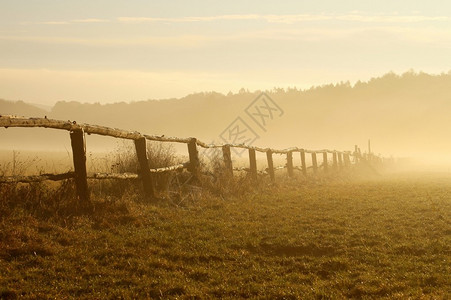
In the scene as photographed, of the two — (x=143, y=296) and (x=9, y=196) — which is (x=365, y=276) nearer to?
(x=143, y=296)

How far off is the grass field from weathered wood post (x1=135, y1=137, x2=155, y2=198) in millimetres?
585

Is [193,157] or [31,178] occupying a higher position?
[193,157]

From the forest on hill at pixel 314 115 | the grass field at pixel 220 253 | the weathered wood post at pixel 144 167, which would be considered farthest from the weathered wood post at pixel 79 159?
the forest on hill at pixel 314 115

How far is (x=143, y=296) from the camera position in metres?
5.24

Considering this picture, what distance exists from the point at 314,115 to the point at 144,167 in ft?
436

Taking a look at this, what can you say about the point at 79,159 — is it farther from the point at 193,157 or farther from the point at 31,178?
the point at 193,157

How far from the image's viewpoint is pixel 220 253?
7168mm

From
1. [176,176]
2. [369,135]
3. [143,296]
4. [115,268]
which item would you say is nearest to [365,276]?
[143,296]

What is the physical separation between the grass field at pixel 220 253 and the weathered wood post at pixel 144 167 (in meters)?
0.58

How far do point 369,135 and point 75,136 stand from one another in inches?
4950

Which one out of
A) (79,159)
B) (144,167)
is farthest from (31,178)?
(144,167)

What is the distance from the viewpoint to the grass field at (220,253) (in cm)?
554

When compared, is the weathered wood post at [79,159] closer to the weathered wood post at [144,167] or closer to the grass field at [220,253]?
the grass field at [220,253]

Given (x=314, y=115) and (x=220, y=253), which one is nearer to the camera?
(x=220, y=253)
